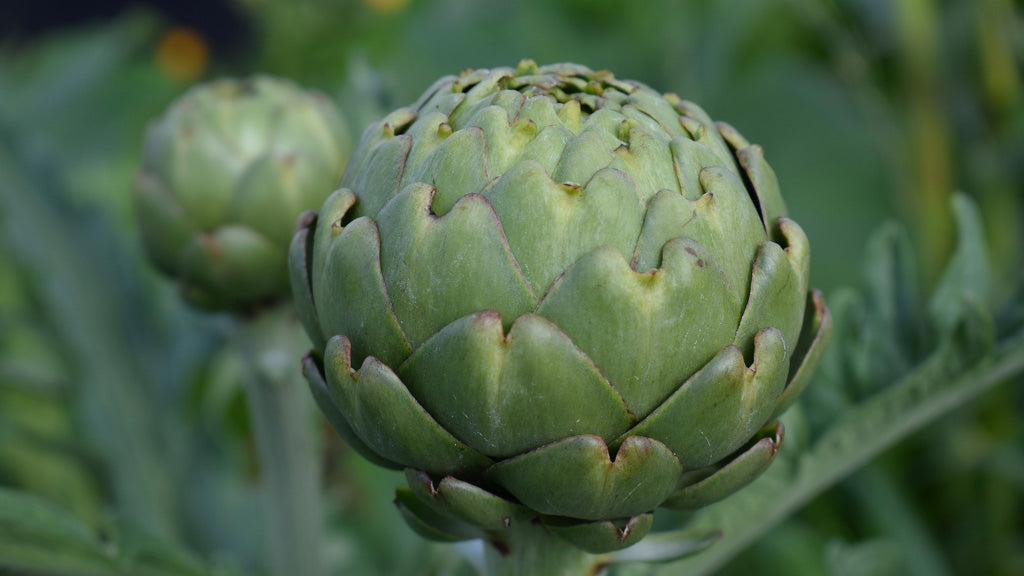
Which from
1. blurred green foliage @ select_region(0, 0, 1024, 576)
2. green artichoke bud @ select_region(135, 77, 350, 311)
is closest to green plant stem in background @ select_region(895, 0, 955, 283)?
blurred green foliage @ select_region(0, 0, 1024, 576)

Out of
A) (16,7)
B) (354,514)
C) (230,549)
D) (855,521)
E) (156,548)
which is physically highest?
(16,7)

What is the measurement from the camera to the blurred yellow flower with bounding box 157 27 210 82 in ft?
8.98

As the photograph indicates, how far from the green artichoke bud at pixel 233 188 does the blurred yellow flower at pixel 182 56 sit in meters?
1.87

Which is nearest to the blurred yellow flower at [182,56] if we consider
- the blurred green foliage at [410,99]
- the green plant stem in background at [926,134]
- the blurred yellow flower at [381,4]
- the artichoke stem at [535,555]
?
the blurred green foliage at [410,99]

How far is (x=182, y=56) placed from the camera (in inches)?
110

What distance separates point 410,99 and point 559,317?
126 centimetres

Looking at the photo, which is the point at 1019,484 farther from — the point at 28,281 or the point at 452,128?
the point at 28,281

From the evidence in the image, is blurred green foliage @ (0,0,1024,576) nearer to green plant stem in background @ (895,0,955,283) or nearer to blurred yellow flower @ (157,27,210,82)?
green plant stem in background @ (895,0,955,283)

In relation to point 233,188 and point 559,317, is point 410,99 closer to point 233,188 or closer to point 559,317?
point 233,188

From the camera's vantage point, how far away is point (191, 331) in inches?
53.4

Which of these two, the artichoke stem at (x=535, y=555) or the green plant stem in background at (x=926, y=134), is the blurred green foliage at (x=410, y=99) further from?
the artichoke stem at (x=535, y=555)

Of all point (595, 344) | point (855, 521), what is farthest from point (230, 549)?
point (595, 344)

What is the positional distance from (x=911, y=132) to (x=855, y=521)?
62 cm

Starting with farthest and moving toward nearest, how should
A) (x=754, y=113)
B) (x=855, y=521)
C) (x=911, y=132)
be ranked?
(x=754, y=113)
(x=911, y=132)
(x=855, y=521)
